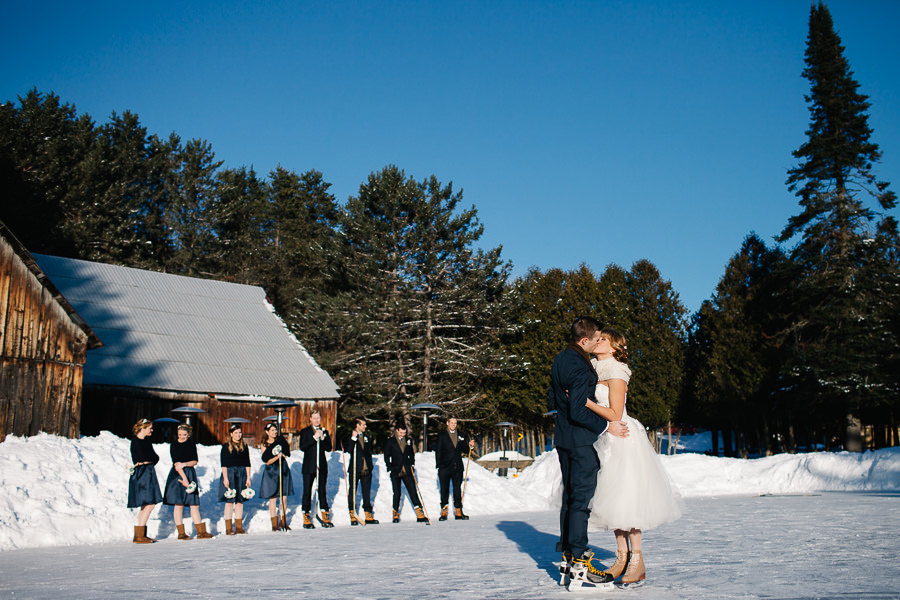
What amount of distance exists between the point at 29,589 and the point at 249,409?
22839 mm

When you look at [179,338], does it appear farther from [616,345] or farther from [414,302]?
[616,345]

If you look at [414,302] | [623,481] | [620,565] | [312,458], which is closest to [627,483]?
→ [623,481]

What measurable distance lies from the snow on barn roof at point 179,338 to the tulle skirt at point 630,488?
2355 centimetres

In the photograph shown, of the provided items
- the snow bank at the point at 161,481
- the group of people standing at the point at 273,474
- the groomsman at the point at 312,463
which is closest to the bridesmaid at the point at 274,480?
the group of people standing at the point at 273,474

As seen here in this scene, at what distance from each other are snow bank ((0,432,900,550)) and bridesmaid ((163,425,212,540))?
843 mm

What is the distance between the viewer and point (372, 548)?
31.5 ft

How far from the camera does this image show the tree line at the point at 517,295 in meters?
39.5

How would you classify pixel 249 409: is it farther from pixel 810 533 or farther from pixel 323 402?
pixel 810 533

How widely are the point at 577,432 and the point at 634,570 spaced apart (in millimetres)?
1170

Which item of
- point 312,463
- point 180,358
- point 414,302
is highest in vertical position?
point 414,302

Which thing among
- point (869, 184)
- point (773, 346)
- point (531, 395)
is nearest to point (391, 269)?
point (531, 395)

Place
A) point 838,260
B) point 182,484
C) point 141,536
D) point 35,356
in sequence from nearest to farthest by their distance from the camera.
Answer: point 141,536 < point 182,484 < point 35,356 < point 838,260

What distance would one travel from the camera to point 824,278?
3938 cm

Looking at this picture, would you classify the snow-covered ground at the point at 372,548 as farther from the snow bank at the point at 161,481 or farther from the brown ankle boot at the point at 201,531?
the brown ankle boot at the point at 201,531
